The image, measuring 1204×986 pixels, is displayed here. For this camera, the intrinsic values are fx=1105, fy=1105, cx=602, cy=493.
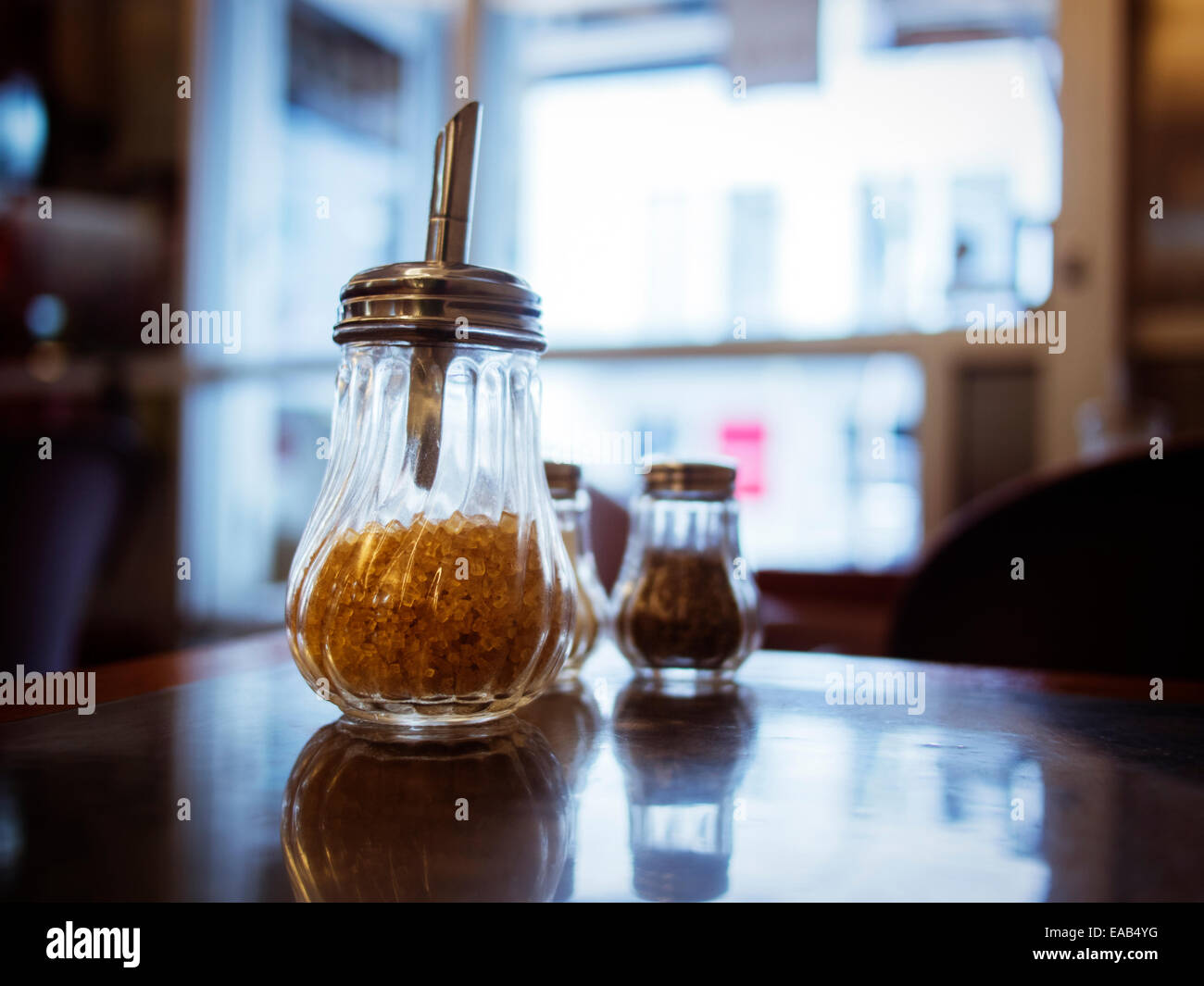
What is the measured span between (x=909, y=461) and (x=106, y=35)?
2.78 meters

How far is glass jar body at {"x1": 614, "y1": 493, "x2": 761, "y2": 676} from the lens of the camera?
688mm

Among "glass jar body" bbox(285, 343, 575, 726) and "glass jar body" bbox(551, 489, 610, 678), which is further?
"glass jar body" bbox(551, 489, 610, 678)

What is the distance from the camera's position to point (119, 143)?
335 centimetres

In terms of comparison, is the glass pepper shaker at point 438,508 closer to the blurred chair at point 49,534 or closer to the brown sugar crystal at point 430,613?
the brown sugar crystal at point 430,613

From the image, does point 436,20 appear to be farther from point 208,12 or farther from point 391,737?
point 391,737

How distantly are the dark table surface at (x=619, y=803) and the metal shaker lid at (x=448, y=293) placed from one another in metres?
0.19

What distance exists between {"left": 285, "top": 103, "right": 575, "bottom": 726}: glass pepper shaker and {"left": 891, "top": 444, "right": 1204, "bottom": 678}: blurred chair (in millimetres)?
578

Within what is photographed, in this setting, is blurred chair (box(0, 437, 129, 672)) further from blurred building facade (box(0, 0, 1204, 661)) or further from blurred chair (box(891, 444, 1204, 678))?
blurred chair (box(891, 444, 1204, 678))

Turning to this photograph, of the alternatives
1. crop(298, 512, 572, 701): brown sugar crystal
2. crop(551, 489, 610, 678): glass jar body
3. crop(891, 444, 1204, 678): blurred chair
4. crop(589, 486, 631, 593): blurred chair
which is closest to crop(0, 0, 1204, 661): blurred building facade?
crop(589, 486, 631, 593): blurred chair

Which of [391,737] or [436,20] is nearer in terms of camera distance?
[391,737]

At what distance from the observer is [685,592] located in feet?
2.30
